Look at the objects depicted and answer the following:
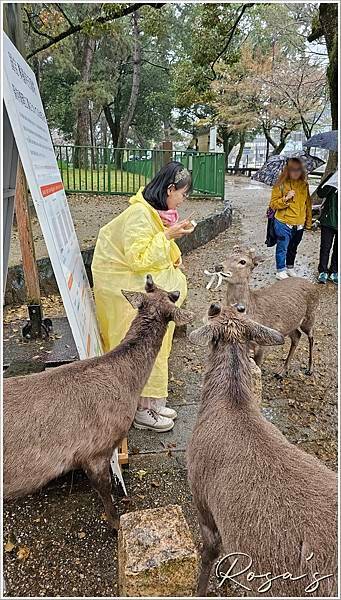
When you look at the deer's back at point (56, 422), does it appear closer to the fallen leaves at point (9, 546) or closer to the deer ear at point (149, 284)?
the fallen leaves at point (9, 546)

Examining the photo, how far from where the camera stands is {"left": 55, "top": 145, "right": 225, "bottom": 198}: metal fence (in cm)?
1291

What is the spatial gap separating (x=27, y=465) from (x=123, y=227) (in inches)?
62.8

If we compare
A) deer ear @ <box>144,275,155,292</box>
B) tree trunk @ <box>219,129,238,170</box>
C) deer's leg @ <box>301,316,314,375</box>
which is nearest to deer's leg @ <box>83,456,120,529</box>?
deer ear @ <box>144,275,155,292</box>

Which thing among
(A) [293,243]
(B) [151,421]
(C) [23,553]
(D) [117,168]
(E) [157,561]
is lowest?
(C) [23,553]

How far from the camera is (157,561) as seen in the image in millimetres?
1791

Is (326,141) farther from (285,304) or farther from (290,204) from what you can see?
(285,304)

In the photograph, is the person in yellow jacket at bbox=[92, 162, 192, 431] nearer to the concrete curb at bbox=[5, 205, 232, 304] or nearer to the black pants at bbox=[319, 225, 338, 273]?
the concrete curb at bbox=[5, 205, 232, 304]

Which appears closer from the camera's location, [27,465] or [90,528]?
[27,465]

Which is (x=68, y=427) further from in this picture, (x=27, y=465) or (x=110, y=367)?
(x=110, y=367)

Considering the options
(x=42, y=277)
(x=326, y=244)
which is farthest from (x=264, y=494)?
(x=326, y=244)

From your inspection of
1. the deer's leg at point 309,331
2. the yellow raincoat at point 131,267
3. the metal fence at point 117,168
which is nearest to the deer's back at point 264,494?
the yellow raincoat at point 131,267

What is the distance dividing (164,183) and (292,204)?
406 cm

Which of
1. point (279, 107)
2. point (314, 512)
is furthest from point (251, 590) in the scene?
point (279, 107)

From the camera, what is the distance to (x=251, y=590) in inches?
69.8
